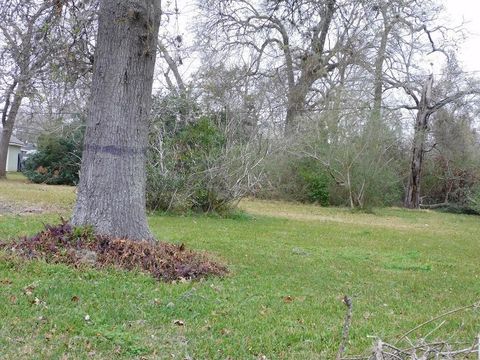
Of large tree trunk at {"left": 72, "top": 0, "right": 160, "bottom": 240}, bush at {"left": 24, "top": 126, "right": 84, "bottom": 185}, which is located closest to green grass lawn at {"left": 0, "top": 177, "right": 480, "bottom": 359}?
large tree trunk at {"left": 72, "top": 0, "right": 160, "bottom": 240}

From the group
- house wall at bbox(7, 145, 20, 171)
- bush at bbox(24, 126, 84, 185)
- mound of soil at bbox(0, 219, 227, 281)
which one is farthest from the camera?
house wall at bbox(7, 145, 20, 171)

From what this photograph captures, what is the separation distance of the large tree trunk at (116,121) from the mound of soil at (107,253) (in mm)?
249

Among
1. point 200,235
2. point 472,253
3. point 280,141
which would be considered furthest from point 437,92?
point 200,235

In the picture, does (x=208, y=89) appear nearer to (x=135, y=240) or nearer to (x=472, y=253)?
(x=472, y=253)

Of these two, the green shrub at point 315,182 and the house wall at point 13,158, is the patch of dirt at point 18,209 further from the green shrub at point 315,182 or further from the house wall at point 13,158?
the house wall at point 13,158

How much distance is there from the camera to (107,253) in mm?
5727

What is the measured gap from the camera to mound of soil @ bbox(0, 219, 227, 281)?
552 cm

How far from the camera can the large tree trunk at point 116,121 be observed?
20.1 ft

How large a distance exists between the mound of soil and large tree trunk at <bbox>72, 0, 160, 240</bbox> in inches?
9.8

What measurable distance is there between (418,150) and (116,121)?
76.0 ft

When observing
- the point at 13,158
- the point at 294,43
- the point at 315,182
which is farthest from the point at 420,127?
the point at 13,158

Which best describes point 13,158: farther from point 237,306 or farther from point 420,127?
point 237,306

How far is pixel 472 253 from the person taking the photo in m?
9.91

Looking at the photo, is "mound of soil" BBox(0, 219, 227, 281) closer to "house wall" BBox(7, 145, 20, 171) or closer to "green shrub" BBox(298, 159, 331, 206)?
"green shrub" BBox(298, 159, 331, 206)
